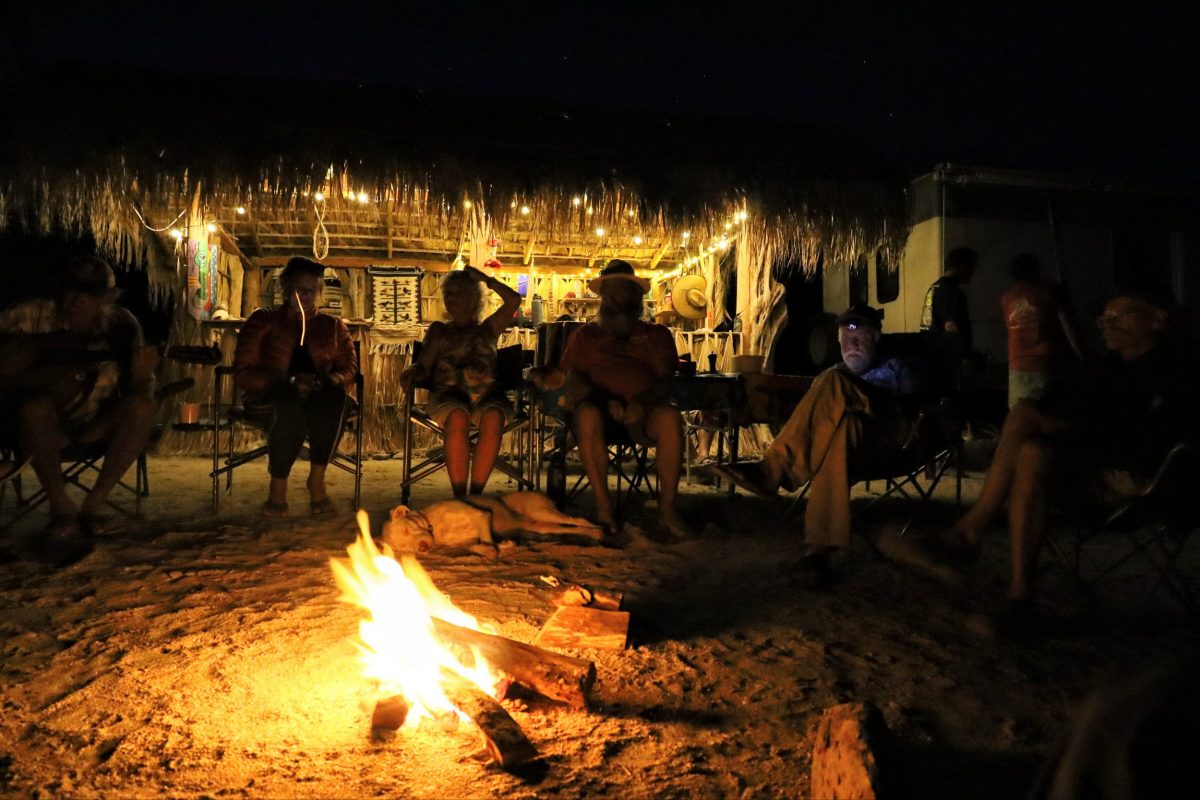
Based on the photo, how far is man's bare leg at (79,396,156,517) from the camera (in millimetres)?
3514

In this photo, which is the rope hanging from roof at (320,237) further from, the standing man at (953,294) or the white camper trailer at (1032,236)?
the white camper trailer at (1032,236)

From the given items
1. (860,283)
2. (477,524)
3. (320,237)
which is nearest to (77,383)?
(477,524)

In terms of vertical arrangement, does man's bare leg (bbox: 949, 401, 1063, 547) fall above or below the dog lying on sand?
above

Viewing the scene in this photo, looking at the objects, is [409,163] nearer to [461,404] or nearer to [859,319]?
[461,404]

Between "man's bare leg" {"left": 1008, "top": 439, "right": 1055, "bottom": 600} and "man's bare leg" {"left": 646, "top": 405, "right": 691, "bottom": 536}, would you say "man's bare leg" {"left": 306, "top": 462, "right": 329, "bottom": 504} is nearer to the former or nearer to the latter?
"man's bare leg" {"left": 646, "top": 405, "right": 691, "bottom": 536}

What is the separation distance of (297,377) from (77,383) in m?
0.99

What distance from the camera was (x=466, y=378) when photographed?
4.24 metres

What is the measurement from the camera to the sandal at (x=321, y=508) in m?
4.13

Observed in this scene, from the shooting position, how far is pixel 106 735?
157 centimetres

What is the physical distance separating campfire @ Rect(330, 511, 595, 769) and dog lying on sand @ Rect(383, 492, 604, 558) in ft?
3.96

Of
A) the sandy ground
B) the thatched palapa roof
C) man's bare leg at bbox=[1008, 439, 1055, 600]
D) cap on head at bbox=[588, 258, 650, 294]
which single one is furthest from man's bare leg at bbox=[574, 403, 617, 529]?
the thatched palapa roof

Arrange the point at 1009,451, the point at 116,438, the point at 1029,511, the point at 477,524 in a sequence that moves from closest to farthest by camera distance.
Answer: the point at 1029,511 → the point at 1009,451 → the point at 477,524 → the point at 116,438

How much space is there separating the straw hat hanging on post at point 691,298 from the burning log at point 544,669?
7.96m

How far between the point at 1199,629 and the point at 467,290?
11.9 ft
